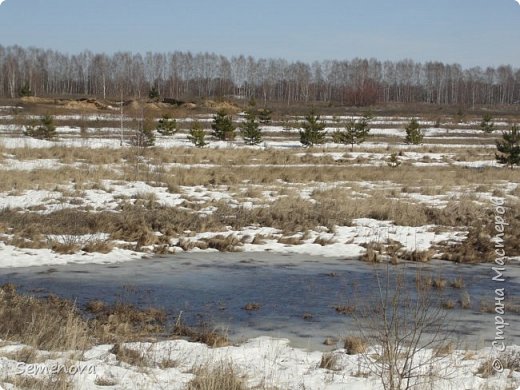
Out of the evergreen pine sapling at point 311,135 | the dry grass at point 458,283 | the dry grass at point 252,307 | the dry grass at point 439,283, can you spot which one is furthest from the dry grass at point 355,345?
the evergreen pine sapling at point 311,135

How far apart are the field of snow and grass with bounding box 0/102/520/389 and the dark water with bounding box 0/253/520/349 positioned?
645 mm

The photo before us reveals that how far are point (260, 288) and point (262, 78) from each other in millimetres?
111595

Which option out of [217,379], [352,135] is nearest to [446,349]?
[217,379]

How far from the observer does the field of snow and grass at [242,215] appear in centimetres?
611

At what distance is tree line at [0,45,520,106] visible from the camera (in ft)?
323

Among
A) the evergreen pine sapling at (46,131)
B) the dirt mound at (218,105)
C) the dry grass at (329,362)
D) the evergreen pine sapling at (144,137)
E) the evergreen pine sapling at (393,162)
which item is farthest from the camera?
the dirt mound at (218,105)

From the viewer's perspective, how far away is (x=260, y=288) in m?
10.1

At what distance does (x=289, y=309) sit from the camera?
8859mm

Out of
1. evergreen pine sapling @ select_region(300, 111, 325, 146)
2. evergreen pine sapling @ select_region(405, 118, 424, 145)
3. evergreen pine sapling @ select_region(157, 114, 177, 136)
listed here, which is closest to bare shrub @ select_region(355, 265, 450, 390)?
evergreen pine sapling @ select_region(300, 111, 325, 146)

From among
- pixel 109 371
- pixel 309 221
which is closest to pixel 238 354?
pixel 109 371

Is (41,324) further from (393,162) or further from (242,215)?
(393,162)

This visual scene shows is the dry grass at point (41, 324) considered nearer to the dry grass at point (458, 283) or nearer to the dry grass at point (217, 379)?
the dry grass at point (217, 379)

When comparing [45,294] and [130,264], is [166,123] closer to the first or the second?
[130,264]

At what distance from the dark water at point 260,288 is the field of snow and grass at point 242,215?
2.12 feet
